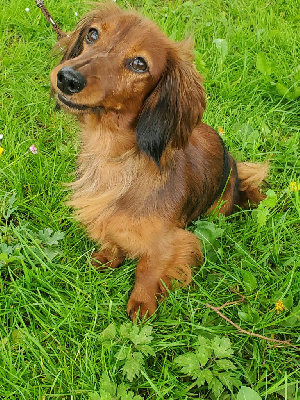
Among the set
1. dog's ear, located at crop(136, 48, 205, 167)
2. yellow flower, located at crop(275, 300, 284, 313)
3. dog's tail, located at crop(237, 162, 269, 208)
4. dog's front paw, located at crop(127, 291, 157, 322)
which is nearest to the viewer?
dog's ear, located at crop(136, 48, 205, 167)

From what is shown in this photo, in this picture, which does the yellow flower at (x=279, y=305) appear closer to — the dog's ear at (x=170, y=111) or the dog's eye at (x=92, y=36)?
the dog's ear at (x=170, y=111)

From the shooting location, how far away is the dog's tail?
9.89 ft

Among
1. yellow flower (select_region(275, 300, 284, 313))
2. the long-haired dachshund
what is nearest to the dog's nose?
the long-haired dachshund

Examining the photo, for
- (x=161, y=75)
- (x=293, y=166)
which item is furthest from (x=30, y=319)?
(x=293, y=166)

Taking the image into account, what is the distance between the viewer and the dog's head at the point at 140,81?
6.19 ft

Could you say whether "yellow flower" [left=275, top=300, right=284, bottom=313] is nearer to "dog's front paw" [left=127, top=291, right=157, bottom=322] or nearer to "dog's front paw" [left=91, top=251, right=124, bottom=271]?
"dog's front paw" [left=127, top=291, right=157, bottom=322]

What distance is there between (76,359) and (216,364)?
2.36 feet

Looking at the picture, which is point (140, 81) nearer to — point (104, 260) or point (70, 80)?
point (70, 80)

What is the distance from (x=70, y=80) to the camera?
180cm

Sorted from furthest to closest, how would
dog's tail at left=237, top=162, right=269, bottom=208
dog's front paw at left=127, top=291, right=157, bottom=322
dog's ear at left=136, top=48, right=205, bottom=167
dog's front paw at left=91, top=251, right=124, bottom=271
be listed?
dog's tail at left=237, top=162, right=269, bottom=208
dog's front paw at left=91, top=251, right=124, bottom=271
dog's front paw at left=127, top=291, right=157, bottom=322
dog's ear at left=136, top=48, right=205, bottom=167

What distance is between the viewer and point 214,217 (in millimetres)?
2801

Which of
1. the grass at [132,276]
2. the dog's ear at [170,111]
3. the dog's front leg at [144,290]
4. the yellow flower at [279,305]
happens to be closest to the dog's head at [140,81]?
the dog's ear at [170,111]

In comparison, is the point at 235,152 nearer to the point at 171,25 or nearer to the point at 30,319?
the point at 171,25

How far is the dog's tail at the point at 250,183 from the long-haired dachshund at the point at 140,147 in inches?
12.8
